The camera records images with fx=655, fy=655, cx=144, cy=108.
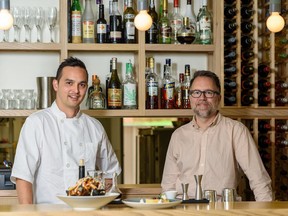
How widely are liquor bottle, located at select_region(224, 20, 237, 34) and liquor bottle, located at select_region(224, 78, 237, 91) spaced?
31cm

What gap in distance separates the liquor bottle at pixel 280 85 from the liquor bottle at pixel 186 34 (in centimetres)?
65

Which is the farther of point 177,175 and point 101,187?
point 177,175

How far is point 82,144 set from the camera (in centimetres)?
338

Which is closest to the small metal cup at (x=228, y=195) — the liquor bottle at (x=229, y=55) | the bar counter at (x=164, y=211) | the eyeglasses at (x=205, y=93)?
the bar counter at (x=164, y=211)

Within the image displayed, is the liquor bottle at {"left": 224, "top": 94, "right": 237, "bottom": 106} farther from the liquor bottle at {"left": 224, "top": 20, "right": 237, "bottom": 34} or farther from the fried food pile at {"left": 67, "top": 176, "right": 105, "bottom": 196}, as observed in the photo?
the fried food pile at {"left": 67, "top": 176, "right": 105, "bottom": 196}

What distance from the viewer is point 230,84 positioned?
4113 millimetres

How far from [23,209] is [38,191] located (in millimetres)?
857

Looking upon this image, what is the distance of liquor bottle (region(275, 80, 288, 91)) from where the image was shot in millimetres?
4234

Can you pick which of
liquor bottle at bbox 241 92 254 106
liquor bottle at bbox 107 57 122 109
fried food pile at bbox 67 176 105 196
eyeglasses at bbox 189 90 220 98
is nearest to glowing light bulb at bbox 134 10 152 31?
eyeglasses at bbox 189 90 220 98

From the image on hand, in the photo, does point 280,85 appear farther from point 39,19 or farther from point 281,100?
point 39,19

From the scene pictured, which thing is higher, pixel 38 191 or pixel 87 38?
pixel 87 38

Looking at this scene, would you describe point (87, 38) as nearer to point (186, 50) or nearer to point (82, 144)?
point (186, 50)

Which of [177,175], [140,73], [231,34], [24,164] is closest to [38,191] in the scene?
[24,164]

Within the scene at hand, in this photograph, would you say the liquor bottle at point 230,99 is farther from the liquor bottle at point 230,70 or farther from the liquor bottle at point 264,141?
the liquor bottle at point 264,141
